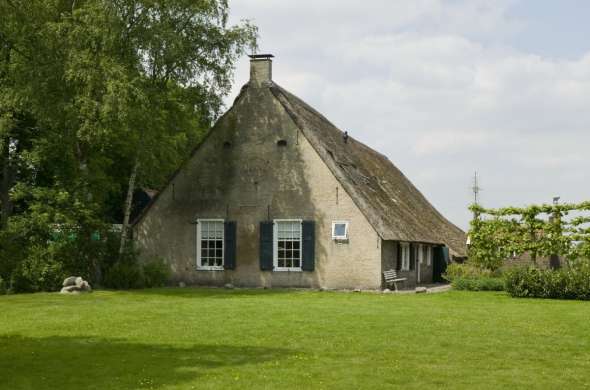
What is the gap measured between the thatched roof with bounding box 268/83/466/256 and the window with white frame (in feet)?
16.2

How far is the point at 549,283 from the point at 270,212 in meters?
10.2

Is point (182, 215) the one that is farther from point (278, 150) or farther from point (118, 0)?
point (118, 0)

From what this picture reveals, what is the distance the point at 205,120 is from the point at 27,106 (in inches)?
268

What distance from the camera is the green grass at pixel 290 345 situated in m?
10.4

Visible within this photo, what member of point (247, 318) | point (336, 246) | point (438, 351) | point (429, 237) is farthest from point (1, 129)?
point (438, 351)

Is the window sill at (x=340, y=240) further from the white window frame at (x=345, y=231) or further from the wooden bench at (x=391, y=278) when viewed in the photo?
the wooden bench at (x=391, y=278)

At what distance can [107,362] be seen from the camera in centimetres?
1158

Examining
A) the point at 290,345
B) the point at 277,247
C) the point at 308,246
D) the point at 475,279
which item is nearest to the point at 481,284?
the point at 475,279

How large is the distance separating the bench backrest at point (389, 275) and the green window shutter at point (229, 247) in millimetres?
5703

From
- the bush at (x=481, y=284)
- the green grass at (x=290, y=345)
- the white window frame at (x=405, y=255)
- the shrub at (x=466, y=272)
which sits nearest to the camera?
the green grass at (x=290, y=345)

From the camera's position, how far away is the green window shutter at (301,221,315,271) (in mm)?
28516

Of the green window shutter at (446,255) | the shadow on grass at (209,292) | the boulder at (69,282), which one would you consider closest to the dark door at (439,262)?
the green window shutter at (446,255)

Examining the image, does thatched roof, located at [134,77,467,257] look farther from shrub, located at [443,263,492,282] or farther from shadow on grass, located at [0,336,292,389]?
shadow on grass, located at [0,336,292,389]

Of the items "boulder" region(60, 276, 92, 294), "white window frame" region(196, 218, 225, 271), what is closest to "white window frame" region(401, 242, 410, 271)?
"white window frame" region(196, 218, 225, 271)
